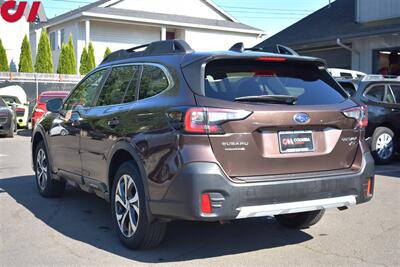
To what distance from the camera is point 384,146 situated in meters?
10.6

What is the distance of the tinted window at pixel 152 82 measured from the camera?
4785mm

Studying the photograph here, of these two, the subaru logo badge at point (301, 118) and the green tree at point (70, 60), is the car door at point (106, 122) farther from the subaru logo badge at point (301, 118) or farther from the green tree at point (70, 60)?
the green tree at point (70, 60)

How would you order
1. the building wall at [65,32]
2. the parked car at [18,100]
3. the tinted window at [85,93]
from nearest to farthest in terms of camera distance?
1. the tinted window at [85,93]
2. the parked car at [18,100]
3. the building wall at [65,32]

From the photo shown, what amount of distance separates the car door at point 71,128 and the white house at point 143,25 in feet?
89.4

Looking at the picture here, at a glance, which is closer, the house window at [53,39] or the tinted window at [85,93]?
the tinted window at [85,93]

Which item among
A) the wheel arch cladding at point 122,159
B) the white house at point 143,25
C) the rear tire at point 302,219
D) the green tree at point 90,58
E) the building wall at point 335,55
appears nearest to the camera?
the wheel arch cladding at point 122,159

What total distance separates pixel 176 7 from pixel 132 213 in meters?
36.5

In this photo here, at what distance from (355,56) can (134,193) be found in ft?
53.0

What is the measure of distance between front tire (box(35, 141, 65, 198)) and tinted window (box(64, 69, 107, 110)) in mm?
915

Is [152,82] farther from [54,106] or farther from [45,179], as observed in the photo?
[45,179]

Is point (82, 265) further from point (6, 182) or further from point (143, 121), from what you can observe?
point (6, 182)

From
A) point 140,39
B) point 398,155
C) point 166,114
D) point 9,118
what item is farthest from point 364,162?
point 140,39

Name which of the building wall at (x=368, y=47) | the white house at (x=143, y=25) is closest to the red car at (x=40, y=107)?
the building wall at (x=368, y=47)

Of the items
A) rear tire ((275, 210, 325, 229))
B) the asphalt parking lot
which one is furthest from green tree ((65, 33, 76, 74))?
rear tire ((275, 210, 325, 229))
